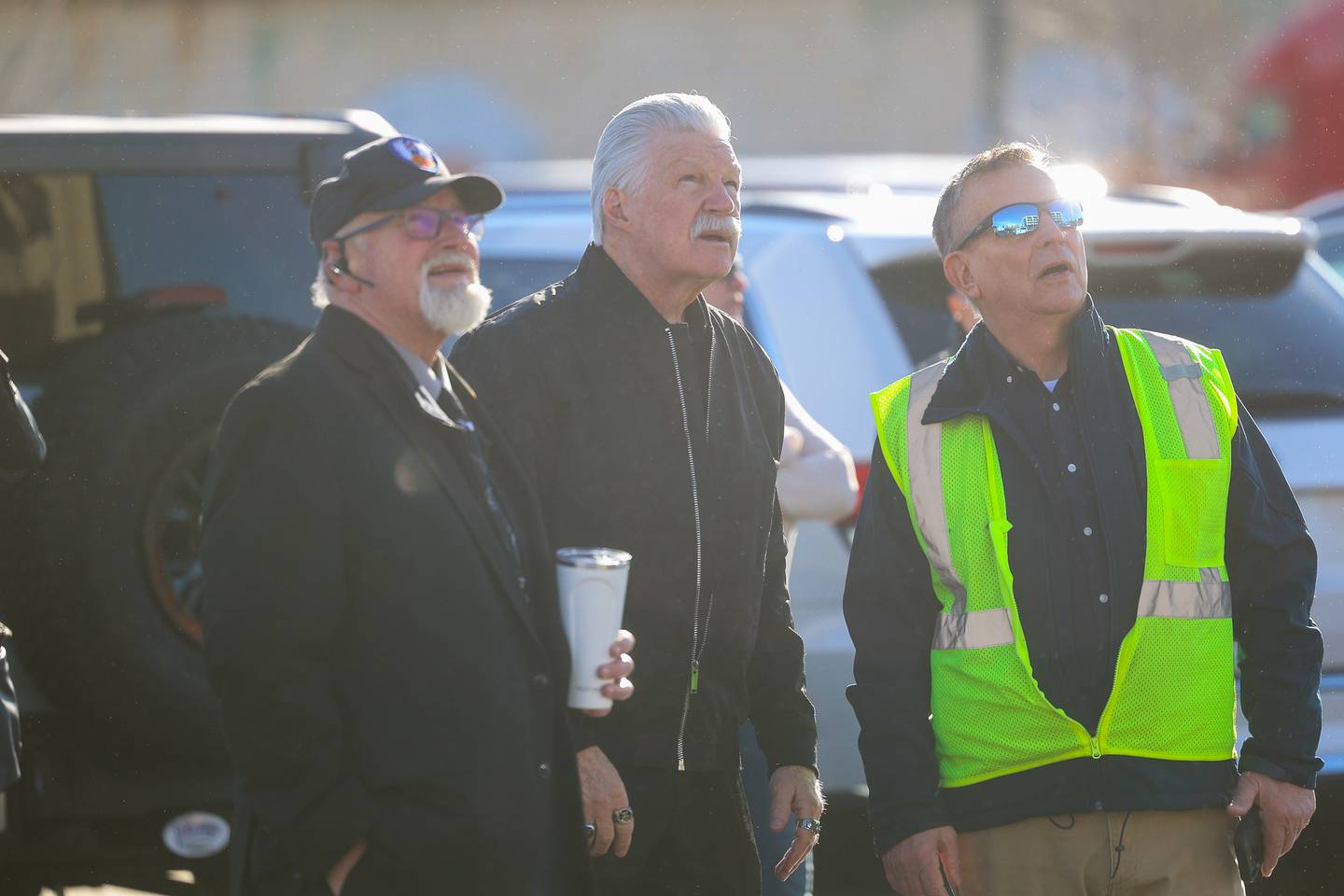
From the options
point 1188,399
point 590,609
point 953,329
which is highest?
point 953,329

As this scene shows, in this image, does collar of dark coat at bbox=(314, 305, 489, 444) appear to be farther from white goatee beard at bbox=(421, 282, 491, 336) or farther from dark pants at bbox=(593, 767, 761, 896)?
dark pants at bbox=(593, 767, 761, 896)

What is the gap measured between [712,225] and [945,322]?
138 centimetres

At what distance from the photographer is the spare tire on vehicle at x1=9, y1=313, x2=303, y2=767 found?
4.30 meters

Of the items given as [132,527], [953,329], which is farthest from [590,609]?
[953,329]

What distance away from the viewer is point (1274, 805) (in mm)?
3164

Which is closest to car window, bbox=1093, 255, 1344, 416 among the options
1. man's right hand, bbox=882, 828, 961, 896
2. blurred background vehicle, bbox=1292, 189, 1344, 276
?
man's right hand, bbox=882, 828, 961, 896

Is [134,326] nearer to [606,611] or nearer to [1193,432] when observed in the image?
[606,611]

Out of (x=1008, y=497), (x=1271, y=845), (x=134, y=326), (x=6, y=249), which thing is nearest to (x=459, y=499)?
(x=1008, y=497)

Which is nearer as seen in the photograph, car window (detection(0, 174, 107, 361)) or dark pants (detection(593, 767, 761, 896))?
dark pants (detection(593, 767, 761, 896))

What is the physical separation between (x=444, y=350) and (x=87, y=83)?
20.5 meters

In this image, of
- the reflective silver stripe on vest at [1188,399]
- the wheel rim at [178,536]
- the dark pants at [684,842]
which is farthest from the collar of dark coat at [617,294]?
the wheel rim at [178,536]

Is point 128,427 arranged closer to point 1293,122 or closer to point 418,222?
point 418,222

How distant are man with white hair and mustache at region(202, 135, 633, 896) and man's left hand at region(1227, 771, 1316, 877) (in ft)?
3.84

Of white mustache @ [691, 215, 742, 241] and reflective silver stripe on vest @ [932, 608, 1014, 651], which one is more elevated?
white mustache @ [691, 215, 742, 241]
